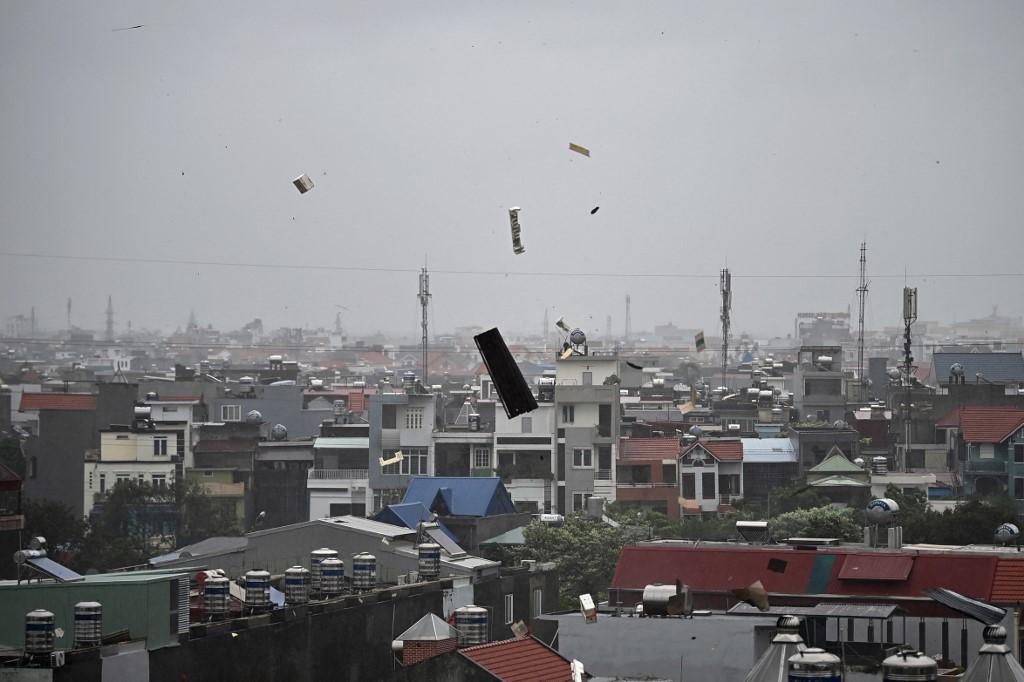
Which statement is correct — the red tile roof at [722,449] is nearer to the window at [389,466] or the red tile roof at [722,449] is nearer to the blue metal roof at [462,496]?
the window at [389,466]

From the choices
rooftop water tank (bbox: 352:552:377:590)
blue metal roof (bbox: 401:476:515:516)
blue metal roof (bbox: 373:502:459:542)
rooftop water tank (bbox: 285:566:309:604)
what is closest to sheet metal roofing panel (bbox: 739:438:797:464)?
blue metal roof (bbox: 401:476:515:516)

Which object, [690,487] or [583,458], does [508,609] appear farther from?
[583,458]

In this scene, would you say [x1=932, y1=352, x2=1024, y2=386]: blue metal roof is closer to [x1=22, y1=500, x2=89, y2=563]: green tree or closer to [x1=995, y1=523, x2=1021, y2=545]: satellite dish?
[x1=22, y1=500, x2=89, y2=563]: green tree

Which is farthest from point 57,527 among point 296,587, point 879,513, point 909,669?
point 909,669

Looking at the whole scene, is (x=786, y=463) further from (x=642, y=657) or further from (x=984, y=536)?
(x=642, y=657)

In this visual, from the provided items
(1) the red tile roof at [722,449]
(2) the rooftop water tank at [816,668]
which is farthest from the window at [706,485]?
(2) the rooftop water tank at [816,668]

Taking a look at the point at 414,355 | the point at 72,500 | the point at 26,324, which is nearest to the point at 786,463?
the point at 72,500
